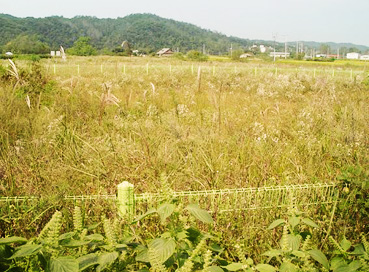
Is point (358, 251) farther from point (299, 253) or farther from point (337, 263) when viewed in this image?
point (299, 253)

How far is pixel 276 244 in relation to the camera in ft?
9.53

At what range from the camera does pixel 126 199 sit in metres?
2.73

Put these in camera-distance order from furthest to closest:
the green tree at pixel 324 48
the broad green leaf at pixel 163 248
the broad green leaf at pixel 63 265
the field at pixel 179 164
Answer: the green tree at pixel 324 48, the field at pixel 179 164, the broad green leaf at pixel 163 248, the broad green leaf at pixel 63 265

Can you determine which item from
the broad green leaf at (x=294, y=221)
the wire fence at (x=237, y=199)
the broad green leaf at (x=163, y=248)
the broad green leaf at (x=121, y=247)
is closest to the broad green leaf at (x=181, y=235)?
the broad green leaf at (x=163, y=248)

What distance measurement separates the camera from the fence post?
2713mm

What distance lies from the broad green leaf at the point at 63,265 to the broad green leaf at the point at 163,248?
326 mm

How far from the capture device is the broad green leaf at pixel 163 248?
1.71 m

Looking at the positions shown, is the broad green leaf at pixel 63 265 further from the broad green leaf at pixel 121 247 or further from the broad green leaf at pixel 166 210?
the broad green leaf at pixel 166 210

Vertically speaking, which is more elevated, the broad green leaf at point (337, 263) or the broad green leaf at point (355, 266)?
the broad green leaf at point (355, 266)

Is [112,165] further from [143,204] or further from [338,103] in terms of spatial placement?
[338,103]

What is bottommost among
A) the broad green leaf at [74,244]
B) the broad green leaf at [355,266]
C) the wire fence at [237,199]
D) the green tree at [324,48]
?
the broad green leaf at [355,266]

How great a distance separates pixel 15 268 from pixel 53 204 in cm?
91

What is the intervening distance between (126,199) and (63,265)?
114 cm

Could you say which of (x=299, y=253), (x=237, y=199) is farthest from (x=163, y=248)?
(x=237, y=199)
